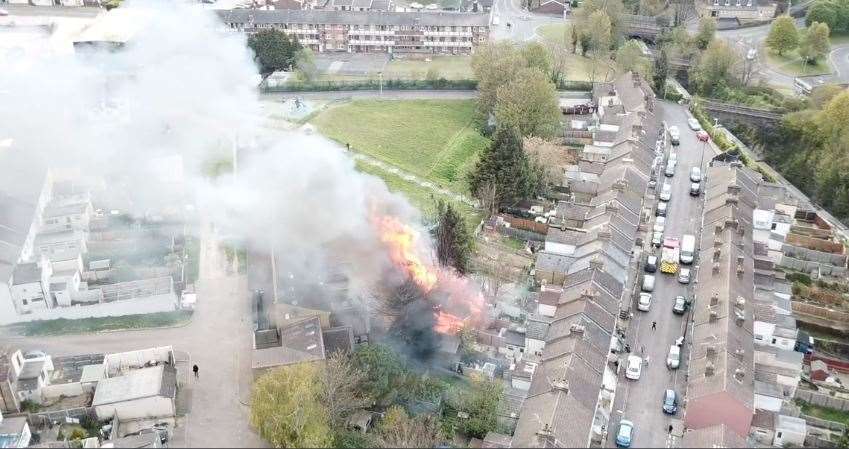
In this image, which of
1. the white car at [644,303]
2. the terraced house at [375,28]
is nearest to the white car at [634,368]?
the white car at [644,303]

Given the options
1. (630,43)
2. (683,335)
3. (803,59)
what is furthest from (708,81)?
(683,335)

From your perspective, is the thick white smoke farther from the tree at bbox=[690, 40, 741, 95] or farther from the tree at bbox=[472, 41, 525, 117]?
the tree at bbox=[690, 40, 741, 95]

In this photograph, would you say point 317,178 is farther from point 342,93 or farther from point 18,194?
point 342,93

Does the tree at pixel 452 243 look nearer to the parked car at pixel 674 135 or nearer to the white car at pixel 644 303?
the white car at pixel 644 303

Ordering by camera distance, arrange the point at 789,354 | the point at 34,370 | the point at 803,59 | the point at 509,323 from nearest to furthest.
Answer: the point at 34,370
the point at 789,354
the point at 509,323
the point at 803,59

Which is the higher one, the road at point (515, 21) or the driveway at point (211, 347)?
the road at point (515, 21)

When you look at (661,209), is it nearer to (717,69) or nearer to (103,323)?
(717,69)

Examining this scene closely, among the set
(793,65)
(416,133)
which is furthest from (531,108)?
(793,65)
